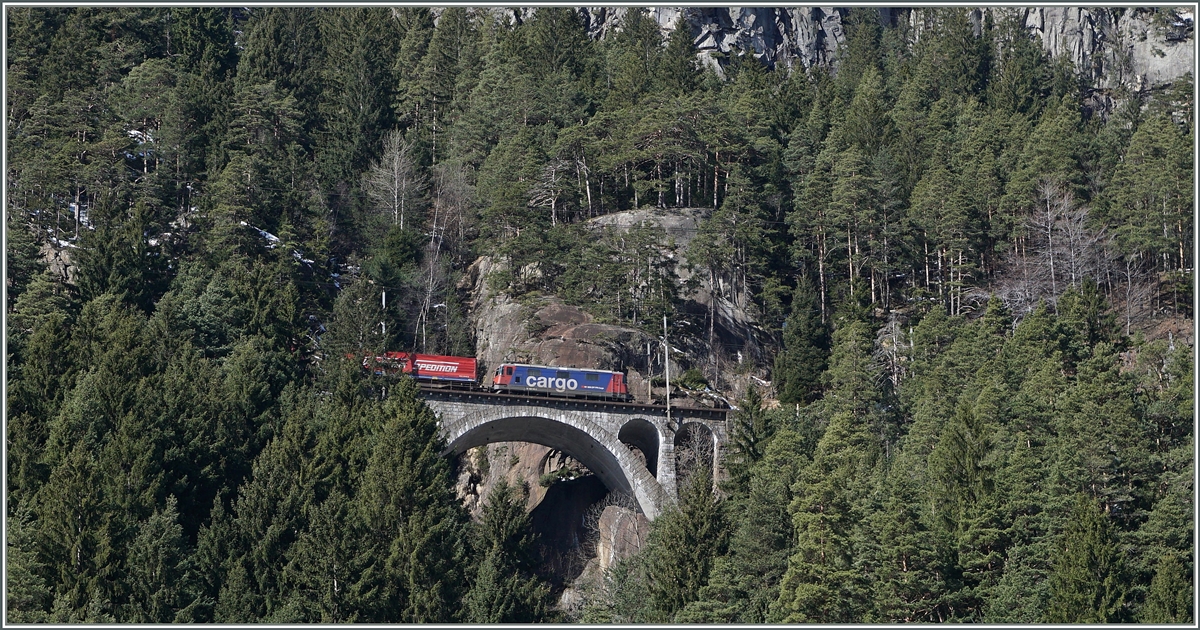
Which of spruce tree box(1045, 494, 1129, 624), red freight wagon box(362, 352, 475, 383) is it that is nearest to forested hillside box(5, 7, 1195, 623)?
spruce tree box(1045, 494, 1129, 624)

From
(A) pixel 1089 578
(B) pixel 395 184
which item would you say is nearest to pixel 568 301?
(B) pixel 395 184

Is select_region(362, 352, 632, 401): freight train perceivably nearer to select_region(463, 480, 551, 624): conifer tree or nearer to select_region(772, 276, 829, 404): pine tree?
select_region(463, 480, 551, 624): conifer tree

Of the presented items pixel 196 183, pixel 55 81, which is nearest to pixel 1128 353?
pixel 196 183

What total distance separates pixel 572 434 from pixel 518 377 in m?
3.99

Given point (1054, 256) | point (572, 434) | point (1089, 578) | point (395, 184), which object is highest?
point (395, 184)

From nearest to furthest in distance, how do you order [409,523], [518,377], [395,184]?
[409,523]
[518,377]
[395,184]

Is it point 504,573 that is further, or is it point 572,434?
point 572,434

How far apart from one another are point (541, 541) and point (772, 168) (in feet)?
99.6

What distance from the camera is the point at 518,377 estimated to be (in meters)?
69.9

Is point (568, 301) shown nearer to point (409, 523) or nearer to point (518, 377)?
point (518, 377)

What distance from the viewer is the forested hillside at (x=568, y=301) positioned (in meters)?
53.8

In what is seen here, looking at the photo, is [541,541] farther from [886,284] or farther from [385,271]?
[886,284]

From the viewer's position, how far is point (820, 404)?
228ft

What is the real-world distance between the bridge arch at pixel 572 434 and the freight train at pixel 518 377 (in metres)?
1.39
